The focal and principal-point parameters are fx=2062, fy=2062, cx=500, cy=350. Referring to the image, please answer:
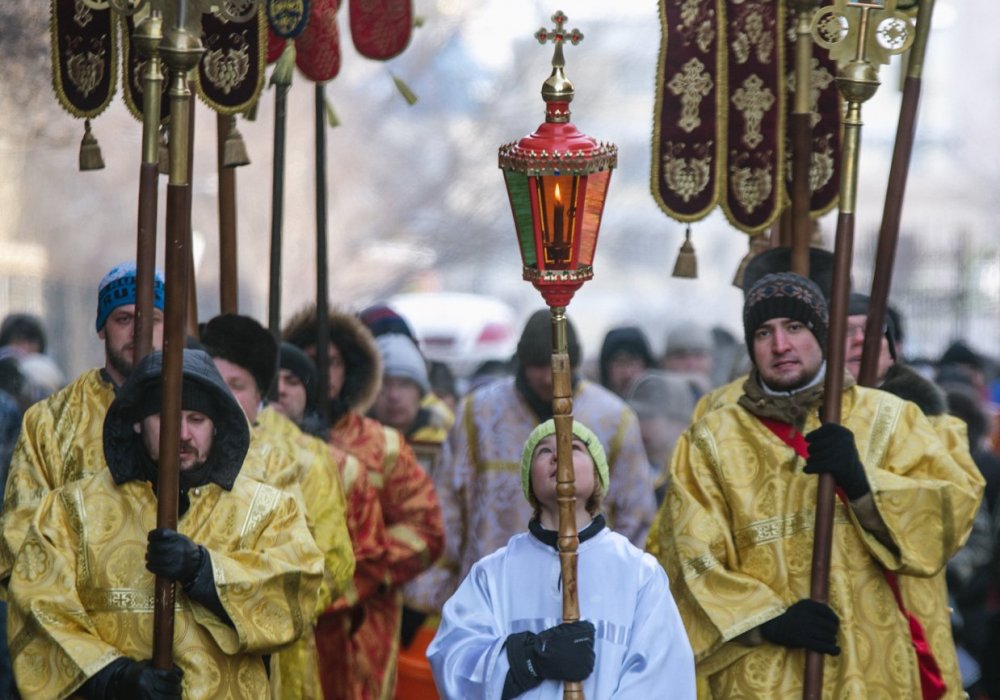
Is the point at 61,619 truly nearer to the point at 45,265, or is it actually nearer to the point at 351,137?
the point at 45,265

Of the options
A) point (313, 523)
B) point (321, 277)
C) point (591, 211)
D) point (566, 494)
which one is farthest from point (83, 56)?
point (566, 494)

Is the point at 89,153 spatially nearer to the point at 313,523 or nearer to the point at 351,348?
the point at 313,523

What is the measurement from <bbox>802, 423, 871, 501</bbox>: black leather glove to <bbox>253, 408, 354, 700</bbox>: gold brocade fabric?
6.23ft

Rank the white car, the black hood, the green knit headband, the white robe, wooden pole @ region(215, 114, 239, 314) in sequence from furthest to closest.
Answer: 1. the white car
2. wooden pole @ region(215, 114, 239, 314)
3. the black hood
4. the green knit headband
5. the white robe

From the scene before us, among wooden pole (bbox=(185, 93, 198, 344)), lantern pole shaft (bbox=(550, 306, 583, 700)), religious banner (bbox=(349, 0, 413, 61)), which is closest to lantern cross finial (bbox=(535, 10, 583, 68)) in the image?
lantern pole shaft (bbox=(550, 306, 583, 700))

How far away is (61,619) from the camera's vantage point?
18.6ft

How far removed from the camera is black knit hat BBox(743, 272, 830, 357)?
6.35 meters

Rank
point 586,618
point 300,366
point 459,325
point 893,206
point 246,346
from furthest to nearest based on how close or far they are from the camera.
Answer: point 459,325 < point 300,366 < point 246,346 < point 893,206 < point 586,618

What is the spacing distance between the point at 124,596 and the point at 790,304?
2195 mm

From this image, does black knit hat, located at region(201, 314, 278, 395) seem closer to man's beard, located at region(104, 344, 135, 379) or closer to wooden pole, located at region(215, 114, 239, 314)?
man's beard, located at region(104, 344, 135, 379)

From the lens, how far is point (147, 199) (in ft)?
21.2

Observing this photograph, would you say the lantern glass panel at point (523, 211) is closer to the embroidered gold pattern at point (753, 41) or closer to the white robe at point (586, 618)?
the white robe at point (586, 618)

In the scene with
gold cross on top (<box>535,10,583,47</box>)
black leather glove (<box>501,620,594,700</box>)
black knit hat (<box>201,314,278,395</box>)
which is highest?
gold cross on top (<box>535,10,583,47</box>)

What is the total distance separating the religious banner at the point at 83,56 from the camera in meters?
7.41
